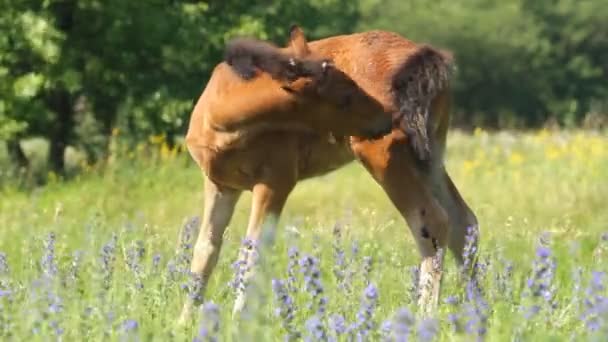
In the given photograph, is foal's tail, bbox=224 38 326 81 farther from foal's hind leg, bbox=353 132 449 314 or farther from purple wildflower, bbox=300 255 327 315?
purple wildflower, bbox=300 255 327 315

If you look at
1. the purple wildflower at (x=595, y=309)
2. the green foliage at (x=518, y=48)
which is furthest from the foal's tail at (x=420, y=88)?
the green foliage at (x=518, y=48)

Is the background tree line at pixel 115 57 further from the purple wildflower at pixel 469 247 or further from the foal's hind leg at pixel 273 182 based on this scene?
the purple wildflower at pixel 469 247

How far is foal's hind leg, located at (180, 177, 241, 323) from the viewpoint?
6.51 metres

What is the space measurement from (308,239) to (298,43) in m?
2.16

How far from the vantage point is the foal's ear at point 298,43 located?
6.21 metres

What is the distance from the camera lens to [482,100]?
169 feet

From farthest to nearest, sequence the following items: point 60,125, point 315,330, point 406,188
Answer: point 60,125, point 406,188, point 315,330

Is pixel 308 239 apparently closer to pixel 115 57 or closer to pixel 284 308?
pixel 284 308

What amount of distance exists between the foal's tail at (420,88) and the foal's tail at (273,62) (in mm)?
647

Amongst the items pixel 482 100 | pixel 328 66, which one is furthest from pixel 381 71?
pixel 482 100

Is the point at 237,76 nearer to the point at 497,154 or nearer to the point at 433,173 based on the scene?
the point at 433,173

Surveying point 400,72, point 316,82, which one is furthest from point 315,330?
point 400,72

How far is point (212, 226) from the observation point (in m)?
6.57

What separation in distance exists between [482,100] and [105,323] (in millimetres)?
48894
